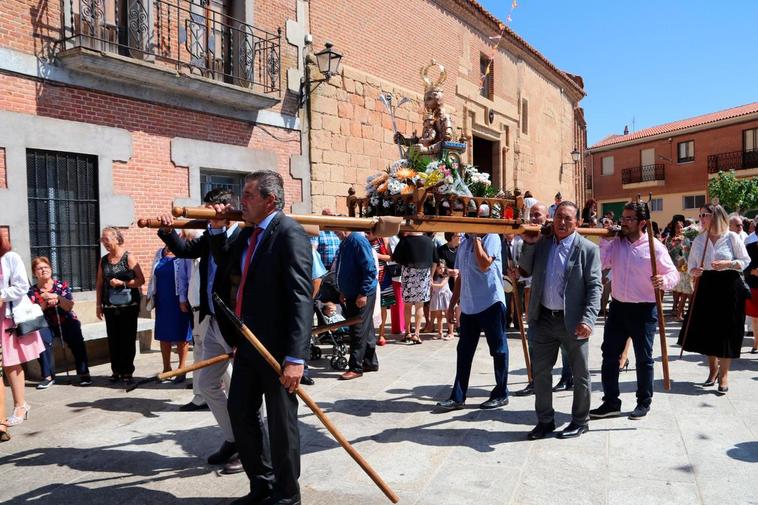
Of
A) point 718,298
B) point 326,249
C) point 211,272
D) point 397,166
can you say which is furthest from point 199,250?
point 718,298

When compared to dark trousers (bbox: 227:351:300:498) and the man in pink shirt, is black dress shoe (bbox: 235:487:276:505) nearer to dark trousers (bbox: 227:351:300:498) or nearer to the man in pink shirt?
dark trousers (bbox: 227:351:300:498)

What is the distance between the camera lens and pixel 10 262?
5344 millimetres

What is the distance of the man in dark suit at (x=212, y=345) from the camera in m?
4.23

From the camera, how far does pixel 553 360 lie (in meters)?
4.93

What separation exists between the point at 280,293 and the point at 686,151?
3883cm

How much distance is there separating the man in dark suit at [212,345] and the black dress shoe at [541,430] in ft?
7.57

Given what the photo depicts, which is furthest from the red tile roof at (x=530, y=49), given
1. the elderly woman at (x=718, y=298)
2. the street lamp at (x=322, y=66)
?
the elderly woman at (x=718, y=298)

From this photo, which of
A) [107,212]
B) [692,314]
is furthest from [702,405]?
[107,212]

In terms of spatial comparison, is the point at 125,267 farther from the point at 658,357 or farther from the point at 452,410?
the point at 658,357

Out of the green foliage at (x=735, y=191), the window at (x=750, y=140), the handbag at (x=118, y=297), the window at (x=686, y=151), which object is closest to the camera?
the handbag at (x=118, y=297)

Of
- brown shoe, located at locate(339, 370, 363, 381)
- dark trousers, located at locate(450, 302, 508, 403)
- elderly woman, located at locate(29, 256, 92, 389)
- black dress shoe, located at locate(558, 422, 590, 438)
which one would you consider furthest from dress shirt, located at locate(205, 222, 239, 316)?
elderly woman, located at locate(29, 256, 92, 389)

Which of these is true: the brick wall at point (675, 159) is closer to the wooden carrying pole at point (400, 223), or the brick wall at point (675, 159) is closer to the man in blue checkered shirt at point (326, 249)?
the man in blue checkered shirt at point (326, 249)

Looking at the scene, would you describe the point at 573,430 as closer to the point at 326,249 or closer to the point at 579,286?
the point at 579,286

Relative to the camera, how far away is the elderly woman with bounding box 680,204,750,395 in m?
6.18
